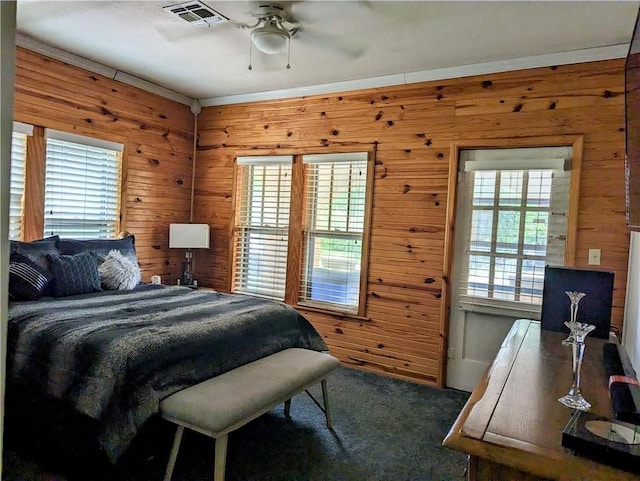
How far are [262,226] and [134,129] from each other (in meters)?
1.55

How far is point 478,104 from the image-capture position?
3457 mm

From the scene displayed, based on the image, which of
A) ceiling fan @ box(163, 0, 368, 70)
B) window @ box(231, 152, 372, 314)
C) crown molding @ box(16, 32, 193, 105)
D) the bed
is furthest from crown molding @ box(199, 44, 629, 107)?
the bed

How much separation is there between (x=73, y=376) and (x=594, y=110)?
3.61 meters

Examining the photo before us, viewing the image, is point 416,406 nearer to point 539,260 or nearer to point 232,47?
point 539,260

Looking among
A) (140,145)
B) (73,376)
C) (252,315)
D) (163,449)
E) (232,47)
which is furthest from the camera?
(140,145)

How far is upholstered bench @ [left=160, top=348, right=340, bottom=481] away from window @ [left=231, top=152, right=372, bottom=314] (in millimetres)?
1580

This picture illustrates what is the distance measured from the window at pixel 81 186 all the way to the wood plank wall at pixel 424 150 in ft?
4.45

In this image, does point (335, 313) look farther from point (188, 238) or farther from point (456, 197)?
point (188, 238)

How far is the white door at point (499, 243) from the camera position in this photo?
3.21 meters

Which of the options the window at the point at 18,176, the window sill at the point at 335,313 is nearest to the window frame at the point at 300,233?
the window sill at the point at 335,313

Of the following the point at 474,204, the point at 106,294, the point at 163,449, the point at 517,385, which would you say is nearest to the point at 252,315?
the point at 163,449

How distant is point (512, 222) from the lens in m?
3.35

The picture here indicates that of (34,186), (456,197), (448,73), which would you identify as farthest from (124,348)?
(448,73)

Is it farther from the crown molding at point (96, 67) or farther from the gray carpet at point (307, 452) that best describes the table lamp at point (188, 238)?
the gray carpet at point (307, 452)
